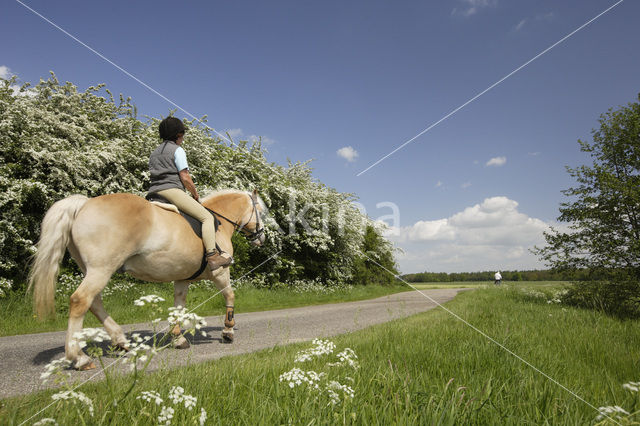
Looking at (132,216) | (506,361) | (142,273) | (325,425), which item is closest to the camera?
(325,425)

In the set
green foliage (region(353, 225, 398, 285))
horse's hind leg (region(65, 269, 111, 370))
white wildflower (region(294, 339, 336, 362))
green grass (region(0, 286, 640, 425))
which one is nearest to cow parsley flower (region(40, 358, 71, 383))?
green grass (region(0, 286, 640, 425))

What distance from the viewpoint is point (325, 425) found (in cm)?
190

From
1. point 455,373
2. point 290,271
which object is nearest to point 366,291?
point 290,271

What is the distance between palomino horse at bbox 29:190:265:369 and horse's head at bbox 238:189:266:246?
1481 mm

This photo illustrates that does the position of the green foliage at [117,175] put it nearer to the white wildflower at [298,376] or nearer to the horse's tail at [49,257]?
the horse's tail at [49,257]

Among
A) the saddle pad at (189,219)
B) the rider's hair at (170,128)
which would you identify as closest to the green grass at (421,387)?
the saddle pad at (189,219)

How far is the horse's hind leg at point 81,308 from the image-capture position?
387 centimetres

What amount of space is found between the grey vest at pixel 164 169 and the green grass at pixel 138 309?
241cm

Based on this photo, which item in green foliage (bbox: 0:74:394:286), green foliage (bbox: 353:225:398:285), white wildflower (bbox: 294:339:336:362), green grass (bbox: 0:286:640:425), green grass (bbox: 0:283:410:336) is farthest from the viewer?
green foliage (bbox: 353:225:398:285)

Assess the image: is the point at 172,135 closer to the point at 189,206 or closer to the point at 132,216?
the point at 189,206

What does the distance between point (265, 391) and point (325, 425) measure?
2.68 ft

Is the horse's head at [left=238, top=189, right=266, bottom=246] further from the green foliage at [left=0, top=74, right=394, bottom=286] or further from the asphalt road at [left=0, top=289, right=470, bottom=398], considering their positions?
the green foliage at [left=0, top=74, right=394, bottom=286]

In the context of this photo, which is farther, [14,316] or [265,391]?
[14,316]

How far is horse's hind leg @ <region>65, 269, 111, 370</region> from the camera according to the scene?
3868 mm
